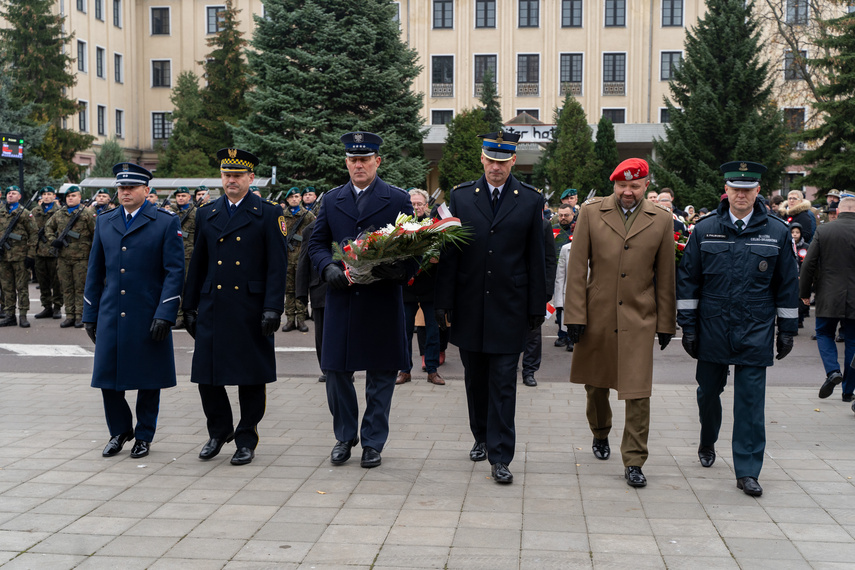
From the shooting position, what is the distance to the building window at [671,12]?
5200 cm

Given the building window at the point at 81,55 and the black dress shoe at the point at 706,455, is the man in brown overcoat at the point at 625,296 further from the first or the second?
the building window at the point at 81,55

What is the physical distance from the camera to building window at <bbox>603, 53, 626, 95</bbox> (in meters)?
52.5

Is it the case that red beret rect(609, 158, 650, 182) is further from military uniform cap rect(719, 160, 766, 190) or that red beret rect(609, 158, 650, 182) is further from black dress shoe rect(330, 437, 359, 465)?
black dress shoe rect(330, 437, 359, 465)

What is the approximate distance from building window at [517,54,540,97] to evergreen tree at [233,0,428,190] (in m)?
26.6

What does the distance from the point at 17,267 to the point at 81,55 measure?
41.3 meters

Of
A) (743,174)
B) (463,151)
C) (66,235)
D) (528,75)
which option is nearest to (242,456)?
(743,174)

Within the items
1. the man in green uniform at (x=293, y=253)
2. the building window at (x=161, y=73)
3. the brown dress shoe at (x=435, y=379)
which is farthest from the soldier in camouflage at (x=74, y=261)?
the building window at (x=161, y=73)

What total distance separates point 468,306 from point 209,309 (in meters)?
1.86

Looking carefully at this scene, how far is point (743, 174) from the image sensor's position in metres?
6.00

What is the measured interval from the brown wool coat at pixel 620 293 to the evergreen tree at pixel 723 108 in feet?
90.8

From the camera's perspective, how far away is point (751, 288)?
5.90 metres

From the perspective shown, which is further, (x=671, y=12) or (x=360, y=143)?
(x=671, y=12)

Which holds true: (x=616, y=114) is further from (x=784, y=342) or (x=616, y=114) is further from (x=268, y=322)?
(x=268, y=322)

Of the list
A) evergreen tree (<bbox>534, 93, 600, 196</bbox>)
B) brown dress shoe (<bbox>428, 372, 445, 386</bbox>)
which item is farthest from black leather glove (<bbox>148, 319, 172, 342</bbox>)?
evergreen tree (<bbox>534, 93, 600, 196</bbox>)
